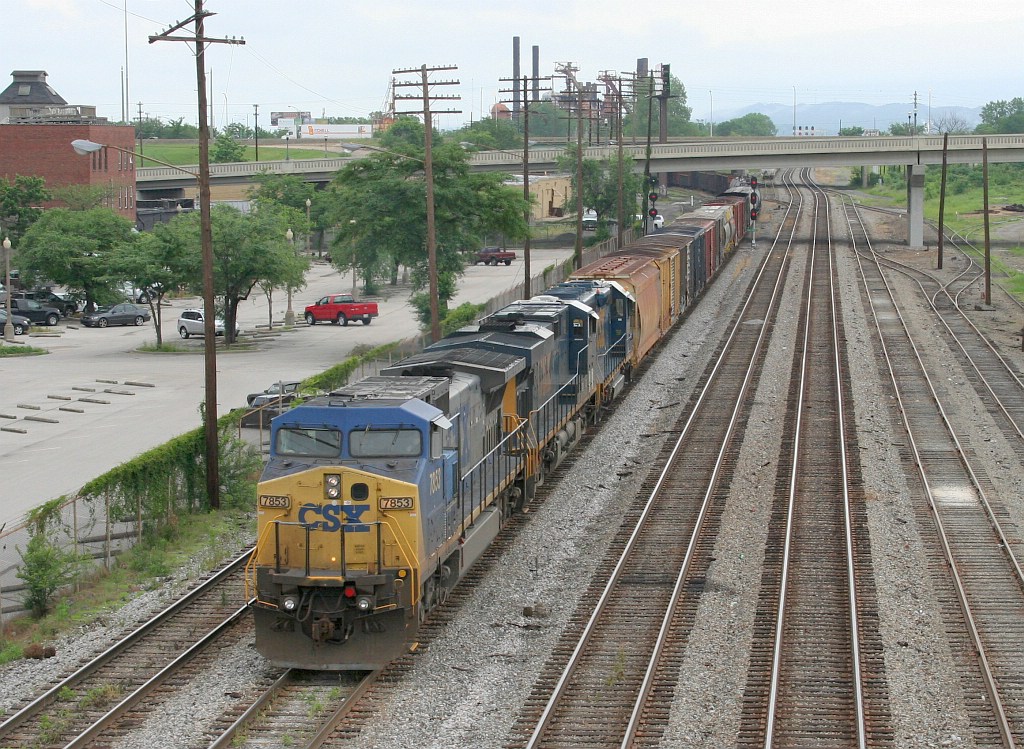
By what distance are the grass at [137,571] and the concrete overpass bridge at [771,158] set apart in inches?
1870

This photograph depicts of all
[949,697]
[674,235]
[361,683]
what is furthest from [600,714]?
[674,235]

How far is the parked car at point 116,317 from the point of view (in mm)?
65000

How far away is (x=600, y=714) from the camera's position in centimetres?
1489

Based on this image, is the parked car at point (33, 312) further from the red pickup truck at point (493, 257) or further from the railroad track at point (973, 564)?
the railroad track at point (973, 564)


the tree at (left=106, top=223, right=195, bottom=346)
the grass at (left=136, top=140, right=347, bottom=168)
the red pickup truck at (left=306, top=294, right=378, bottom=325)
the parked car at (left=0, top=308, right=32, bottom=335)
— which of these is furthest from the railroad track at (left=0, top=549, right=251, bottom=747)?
the grass at (left=136, top=140, right=347, bottom=168)

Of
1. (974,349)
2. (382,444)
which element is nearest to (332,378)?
(382,444)

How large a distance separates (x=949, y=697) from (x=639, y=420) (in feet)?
60.8

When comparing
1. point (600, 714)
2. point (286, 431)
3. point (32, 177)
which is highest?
point (32, 177)

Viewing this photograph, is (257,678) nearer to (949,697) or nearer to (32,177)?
(949,697)

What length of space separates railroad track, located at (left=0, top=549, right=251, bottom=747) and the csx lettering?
2.81 meters

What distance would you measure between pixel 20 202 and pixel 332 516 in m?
74.2

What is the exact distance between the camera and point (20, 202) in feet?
270

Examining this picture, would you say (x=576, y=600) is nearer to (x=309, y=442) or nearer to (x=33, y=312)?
(x=309, y=442)

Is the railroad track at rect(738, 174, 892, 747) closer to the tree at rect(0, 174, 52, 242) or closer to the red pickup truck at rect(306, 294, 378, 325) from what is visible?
the red pickup truck at rect(306, 294, 378, 325)
